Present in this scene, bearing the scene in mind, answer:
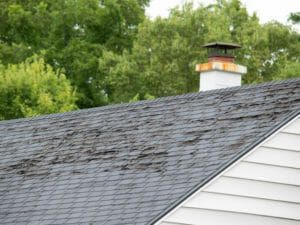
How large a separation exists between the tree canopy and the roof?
23969 mm

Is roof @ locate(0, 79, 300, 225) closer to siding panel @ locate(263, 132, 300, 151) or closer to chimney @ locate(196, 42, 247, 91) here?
siding panel @ locate(263, 132, 300, 151)

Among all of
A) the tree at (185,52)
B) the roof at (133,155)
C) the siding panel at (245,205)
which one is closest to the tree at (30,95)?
the tree at (185,52)

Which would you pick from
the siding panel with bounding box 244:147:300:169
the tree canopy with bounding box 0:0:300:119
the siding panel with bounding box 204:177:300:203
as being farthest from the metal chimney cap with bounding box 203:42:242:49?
the tree canopy with bounding box 0:0:300:119

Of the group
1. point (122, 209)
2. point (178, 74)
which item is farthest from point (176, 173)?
point (178, 74)

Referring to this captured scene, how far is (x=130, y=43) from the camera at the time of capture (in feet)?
184

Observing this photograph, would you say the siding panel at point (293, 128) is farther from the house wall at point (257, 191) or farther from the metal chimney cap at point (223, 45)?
the metal chimney cap at point (223, 45)

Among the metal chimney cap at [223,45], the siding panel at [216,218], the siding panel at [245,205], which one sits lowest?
the siding panel at [216,218]

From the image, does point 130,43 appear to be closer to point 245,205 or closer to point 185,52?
point 185,52

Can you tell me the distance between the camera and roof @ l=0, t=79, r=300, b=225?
1780cm

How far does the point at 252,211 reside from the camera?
1762 centimetres

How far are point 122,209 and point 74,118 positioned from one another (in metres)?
4.78

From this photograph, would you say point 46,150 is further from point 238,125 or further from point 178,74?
point 178,74

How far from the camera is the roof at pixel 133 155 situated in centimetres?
1780

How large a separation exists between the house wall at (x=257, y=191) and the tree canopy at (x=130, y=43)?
2741cm
